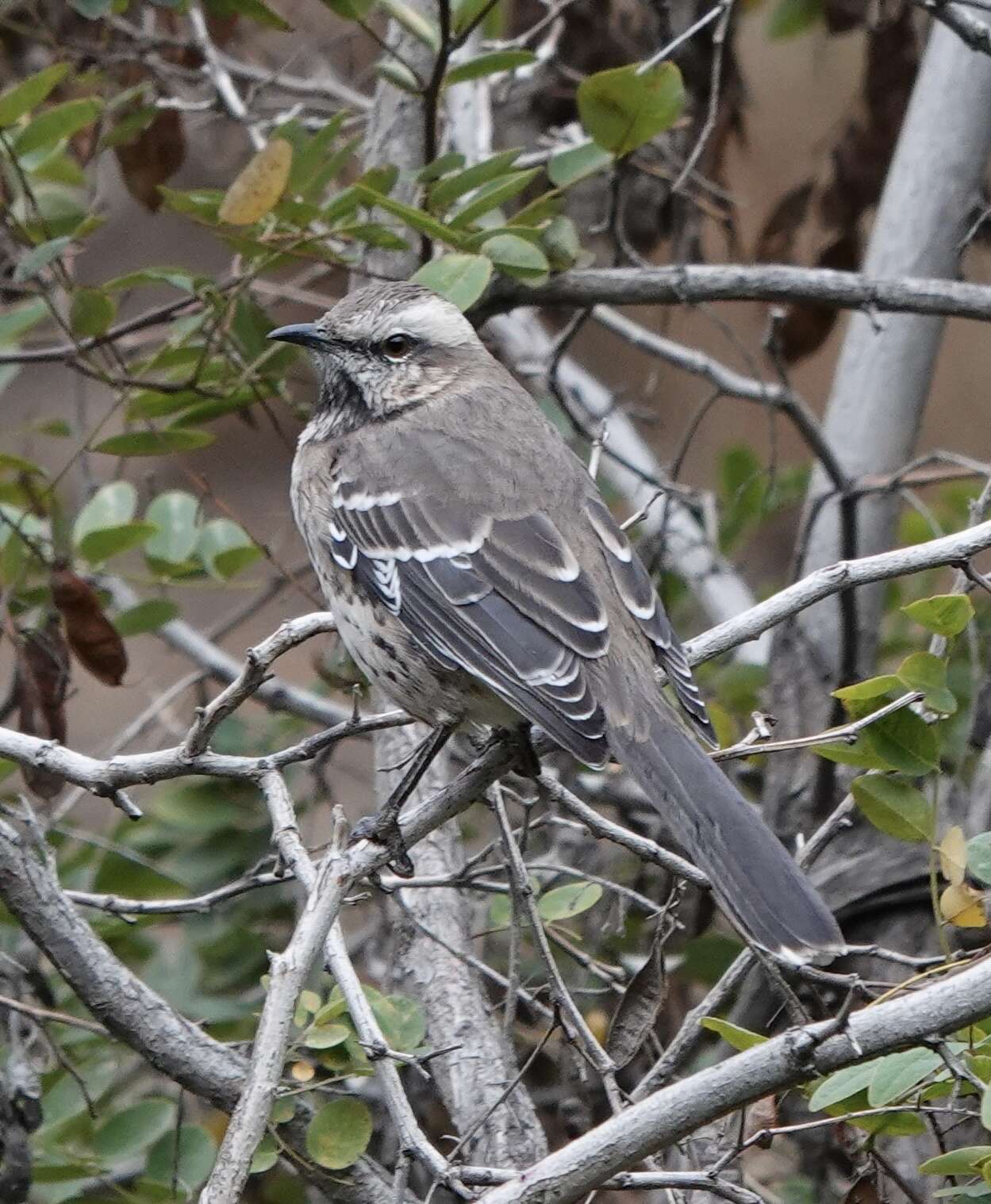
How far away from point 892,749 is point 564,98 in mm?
3125

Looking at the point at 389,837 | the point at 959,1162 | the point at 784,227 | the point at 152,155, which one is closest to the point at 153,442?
the point at 152,155

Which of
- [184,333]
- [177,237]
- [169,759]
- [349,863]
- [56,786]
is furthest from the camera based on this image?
[177,237]

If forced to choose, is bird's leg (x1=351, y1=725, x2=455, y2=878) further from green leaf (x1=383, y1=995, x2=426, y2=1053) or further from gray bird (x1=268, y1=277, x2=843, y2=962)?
green leaf (x1=383, y1=995, x2=426, y2=1053)

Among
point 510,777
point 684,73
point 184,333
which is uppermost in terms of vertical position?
point 684,73

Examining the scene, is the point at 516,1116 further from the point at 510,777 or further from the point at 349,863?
the point at 510,777

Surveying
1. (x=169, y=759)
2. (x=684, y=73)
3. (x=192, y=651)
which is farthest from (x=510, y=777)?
(x=684, y=73)

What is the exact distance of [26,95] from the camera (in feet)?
12.3

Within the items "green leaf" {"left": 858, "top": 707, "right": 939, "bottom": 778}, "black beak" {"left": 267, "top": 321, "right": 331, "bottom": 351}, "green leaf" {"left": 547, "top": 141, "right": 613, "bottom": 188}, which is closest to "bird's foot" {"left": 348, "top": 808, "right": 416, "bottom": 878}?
"green leaf" {"left": 858, "top": 707, "right": 939, "bottom": 778}

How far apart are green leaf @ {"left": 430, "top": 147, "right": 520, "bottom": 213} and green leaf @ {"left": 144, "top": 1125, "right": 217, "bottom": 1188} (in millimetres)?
2049

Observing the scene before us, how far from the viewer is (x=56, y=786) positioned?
3.72 meters

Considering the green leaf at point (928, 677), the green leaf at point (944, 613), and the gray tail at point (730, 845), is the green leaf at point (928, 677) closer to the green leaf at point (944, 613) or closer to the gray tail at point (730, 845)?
the green leaf at point (944, 613)

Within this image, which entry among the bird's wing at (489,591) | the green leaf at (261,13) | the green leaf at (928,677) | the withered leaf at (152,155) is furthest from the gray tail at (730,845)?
the withered leaf at (152,155)

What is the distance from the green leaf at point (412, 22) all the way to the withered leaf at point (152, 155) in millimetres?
1041

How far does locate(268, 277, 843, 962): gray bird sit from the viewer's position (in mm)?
2857
